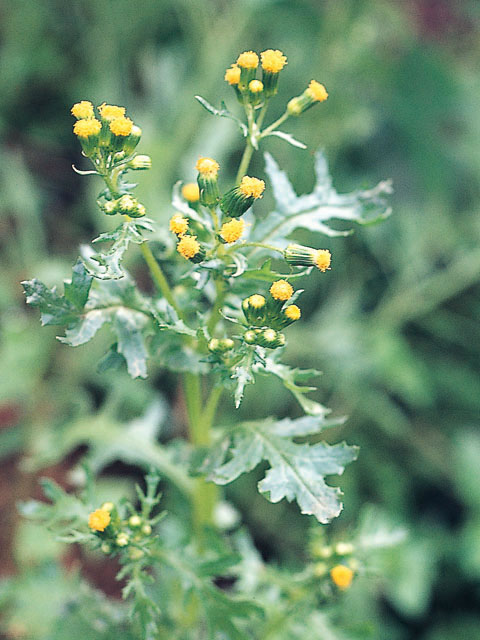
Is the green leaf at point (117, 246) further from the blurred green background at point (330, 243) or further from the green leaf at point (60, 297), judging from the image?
the blurred green background at point (330, 243)

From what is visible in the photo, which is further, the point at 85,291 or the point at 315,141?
the point at 315,141

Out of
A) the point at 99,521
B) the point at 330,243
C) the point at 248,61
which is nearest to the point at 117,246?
the point at 248,61

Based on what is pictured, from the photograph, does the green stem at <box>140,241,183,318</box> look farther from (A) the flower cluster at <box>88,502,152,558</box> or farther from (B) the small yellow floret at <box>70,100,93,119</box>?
(A) the flower cluster at <box>88,502,152,558</box>

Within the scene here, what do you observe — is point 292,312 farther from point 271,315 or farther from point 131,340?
point 131,340

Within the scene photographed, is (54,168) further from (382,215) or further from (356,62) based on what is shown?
(382,215)

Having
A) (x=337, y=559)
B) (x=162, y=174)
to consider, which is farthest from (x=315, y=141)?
(x=337, y=559)

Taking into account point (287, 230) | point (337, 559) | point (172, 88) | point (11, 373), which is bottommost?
point (11, 373)
